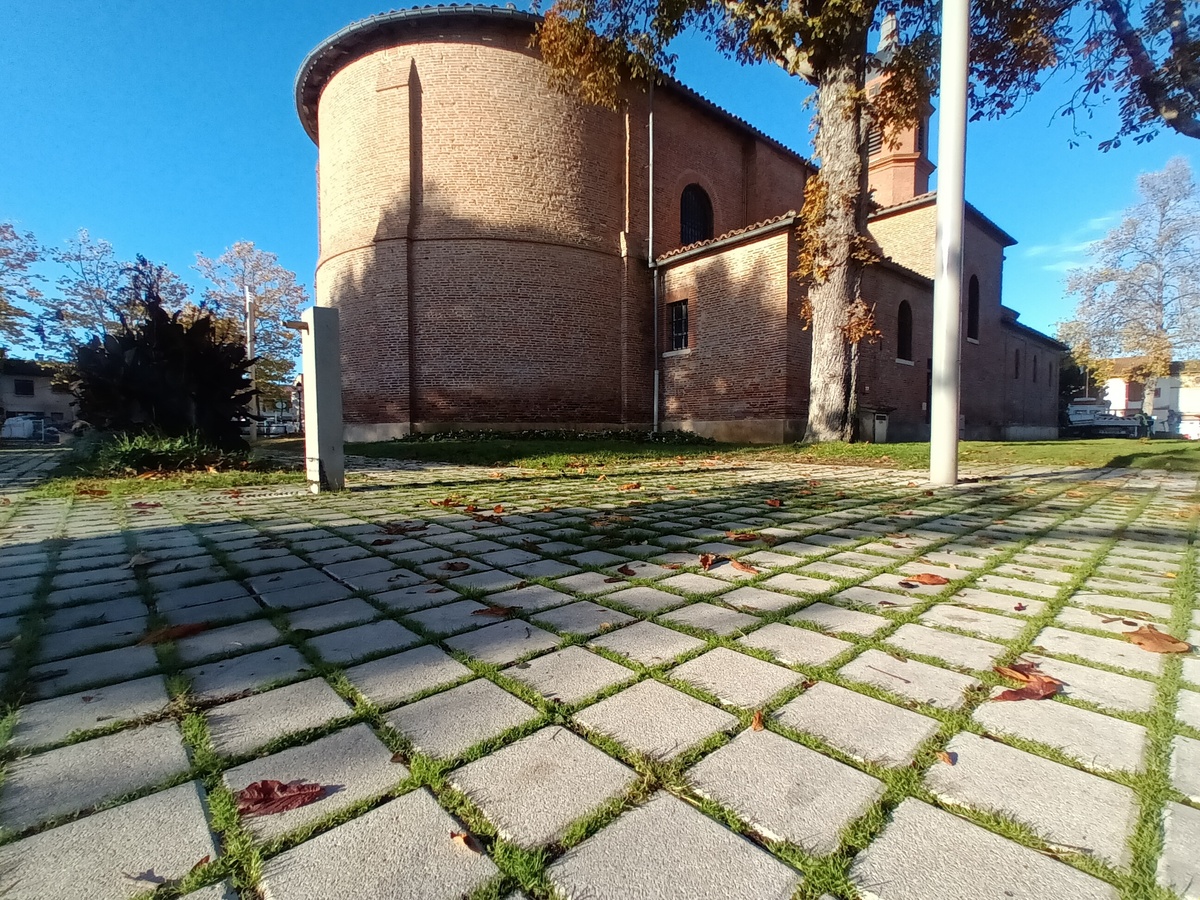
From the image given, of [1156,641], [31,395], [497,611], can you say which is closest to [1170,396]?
[1156,641]

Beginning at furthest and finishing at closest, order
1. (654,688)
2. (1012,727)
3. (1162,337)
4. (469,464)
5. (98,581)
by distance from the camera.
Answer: (1162,337) → (469,464) → (98,581) → (654,688) → (1012,727)

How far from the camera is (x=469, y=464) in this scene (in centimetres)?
854

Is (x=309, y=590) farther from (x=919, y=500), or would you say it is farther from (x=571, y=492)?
(x=919, y=500)

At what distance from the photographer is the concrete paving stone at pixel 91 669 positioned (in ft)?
5.10

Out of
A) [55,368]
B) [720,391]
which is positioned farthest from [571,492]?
[55,368]

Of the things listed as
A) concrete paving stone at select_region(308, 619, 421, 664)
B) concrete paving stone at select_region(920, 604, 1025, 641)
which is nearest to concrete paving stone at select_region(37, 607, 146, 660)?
concrete paving stone at select_region(308, 619, 421, 664)

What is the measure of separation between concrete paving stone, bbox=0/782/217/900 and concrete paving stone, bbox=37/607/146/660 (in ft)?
3.48

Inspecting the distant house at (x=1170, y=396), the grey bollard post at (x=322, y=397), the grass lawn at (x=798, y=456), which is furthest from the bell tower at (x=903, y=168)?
the grey bollard post at (x=322, y=397)

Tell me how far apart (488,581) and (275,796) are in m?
1.42

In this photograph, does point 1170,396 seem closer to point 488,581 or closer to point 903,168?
point 903,168

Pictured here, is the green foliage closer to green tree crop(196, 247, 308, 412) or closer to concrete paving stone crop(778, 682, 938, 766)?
concrete paving stone crop(778, 682, 938, 766)

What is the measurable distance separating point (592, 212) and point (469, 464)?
10.1 metres

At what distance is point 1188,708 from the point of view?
139cm

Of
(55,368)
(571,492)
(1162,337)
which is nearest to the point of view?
(571,492)
